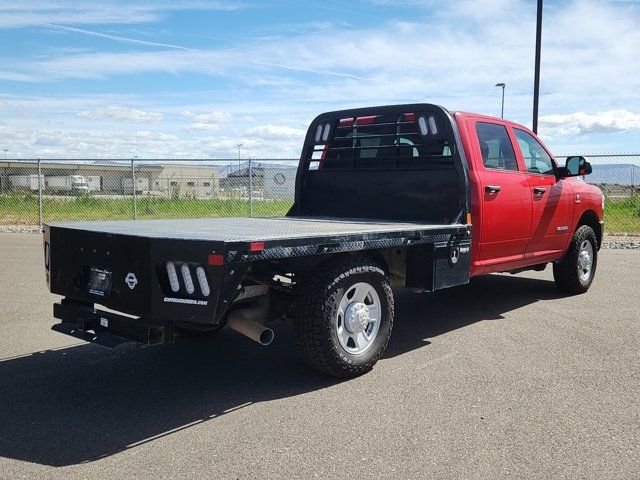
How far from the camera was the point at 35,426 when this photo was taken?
379cm

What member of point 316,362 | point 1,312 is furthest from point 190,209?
point 316,362

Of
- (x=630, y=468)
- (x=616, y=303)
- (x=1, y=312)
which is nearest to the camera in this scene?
(x=630, y=468)

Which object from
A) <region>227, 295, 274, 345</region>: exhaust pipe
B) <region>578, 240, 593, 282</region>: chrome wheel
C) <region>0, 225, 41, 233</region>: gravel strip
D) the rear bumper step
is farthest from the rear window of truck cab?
<region>0, 225, 41, 233</region>: gravel strip

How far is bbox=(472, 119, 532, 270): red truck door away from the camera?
5.97m

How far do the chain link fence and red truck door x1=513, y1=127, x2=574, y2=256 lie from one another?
24.8 ft

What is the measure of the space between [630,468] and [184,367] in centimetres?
321

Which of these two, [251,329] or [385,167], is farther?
[385,167]

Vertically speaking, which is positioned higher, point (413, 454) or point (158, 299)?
point (158, 299)

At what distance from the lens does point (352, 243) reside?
4406 mm

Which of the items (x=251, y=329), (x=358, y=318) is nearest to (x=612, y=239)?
(x=358, y=318)

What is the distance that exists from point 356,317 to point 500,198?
2.32m

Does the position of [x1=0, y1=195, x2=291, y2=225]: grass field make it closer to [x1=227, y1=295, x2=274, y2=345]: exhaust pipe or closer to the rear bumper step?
[x1=227, y1=295, x2=274, y2=345]: exhaust pipe

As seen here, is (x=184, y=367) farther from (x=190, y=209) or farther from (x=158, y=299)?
(x=190, y=209)

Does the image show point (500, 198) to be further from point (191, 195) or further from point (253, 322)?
point (191, 195)
